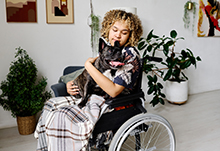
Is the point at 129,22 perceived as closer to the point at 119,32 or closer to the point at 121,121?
the point at 119,32

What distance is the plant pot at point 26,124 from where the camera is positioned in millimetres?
2176

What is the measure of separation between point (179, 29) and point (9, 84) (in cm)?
264

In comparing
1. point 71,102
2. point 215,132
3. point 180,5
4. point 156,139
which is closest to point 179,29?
point 180,5

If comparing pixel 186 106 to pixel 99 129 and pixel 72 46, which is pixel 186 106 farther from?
pixel 99 129

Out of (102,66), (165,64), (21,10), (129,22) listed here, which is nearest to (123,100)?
(102,66)

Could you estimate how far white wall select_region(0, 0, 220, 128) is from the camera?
2.29 meters

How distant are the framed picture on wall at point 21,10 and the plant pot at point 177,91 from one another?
6.83 feet

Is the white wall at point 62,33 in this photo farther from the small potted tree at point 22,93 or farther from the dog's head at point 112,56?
the dog's head at point 112,56

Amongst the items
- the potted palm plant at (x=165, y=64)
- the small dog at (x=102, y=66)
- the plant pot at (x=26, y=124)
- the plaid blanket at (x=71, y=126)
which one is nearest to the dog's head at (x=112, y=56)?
the small dog at (x=102, y=66)

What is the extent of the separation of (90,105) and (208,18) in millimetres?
3131

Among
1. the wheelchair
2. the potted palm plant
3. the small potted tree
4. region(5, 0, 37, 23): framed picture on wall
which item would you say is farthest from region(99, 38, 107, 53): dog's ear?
the potted palm plant

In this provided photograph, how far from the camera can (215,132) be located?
224 centimetres

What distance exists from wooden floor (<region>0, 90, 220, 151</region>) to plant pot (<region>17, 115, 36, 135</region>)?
5 centimetres

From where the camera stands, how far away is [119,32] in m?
1.36
